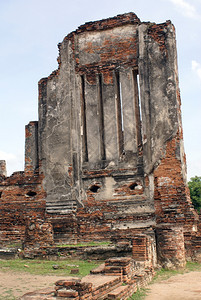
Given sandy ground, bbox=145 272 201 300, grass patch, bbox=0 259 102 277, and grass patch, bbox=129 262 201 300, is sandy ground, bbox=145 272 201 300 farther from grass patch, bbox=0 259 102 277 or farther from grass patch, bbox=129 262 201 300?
grass patch, bbox=0 259 102 277

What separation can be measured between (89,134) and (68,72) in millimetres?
2041

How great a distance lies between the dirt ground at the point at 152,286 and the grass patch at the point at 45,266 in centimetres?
44

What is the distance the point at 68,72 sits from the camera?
11.1 metres

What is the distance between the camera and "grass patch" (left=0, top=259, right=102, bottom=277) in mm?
6643

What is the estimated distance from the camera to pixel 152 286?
6.00 m

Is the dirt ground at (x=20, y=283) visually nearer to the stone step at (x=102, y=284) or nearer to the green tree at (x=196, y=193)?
the stone step at (x=102, y=284)

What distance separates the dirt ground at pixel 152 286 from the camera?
5.05 metres

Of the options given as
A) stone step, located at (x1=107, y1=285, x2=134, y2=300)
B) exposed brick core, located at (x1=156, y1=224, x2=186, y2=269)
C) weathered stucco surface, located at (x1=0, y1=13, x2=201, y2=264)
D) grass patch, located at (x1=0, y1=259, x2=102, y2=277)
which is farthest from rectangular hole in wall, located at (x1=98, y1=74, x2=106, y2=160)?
stone step, located at (x1=107, y1=285, x2=134, y2=300)

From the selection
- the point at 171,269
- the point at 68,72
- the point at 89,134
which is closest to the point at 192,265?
the point at 171,269

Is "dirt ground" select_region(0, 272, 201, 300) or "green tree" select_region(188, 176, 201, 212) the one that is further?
"green tree" select_region(188, 176, 201, 212)

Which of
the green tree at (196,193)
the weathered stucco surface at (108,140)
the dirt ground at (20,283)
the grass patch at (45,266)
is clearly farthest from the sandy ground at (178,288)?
the green tree at (196,193)

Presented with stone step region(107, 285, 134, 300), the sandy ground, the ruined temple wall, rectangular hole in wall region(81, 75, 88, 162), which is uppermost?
rectangular hole in wall region(81, 75, 88, 162)

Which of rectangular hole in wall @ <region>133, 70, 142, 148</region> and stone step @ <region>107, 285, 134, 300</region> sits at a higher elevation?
rectangular hole in wall @ <region>133, 70, 142, 148</region>

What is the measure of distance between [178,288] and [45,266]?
2763 millimetres
